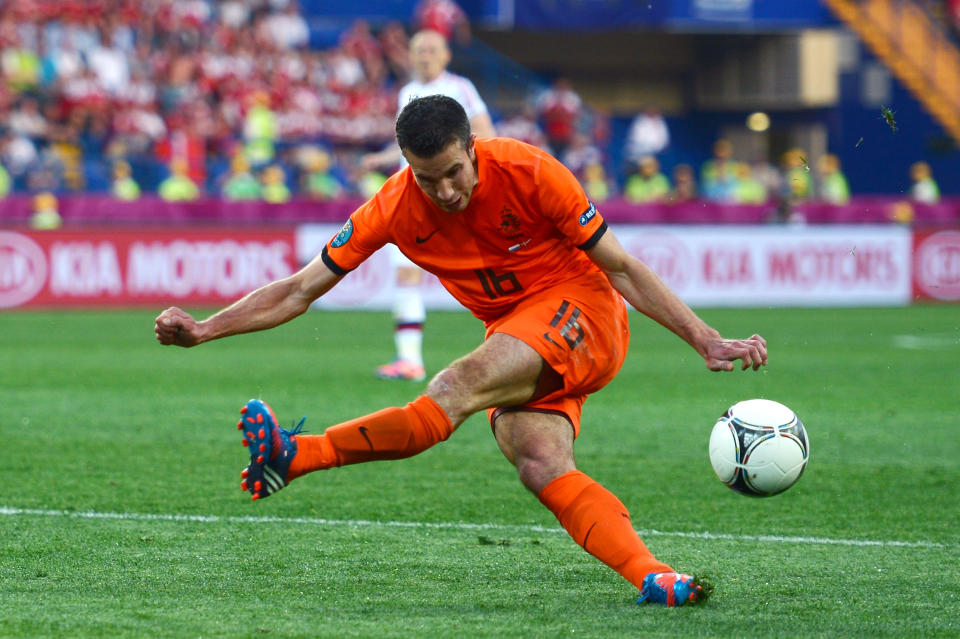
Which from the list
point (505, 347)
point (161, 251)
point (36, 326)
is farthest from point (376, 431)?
point (161, 251)

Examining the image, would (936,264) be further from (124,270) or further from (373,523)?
(373,523)

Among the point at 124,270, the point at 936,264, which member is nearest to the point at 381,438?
the point at 124,270

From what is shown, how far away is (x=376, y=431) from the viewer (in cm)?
429

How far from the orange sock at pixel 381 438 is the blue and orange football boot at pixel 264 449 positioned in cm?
5

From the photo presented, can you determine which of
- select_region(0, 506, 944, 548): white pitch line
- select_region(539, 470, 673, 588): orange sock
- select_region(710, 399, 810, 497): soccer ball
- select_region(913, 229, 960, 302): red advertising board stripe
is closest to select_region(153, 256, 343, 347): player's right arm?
select_region(539, 470, 673, 588): orange sock

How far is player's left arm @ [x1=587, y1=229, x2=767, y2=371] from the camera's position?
428cm

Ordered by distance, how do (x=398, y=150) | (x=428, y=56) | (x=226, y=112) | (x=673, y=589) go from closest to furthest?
(x=673, y=589) → (x=428, y=56) → (x=398, y=150) → (x=226, y=112)

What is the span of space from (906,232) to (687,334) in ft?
53.3

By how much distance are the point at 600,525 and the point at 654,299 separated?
0.71 metres

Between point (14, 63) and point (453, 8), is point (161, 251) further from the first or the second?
point (453, 8)

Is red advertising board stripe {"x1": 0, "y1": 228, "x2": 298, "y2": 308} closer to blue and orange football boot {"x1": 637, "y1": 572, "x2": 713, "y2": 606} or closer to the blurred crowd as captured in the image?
the blurred crowd

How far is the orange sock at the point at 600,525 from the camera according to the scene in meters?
4.22

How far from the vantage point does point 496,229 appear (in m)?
4.52

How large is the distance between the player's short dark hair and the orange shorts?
0.60 m
